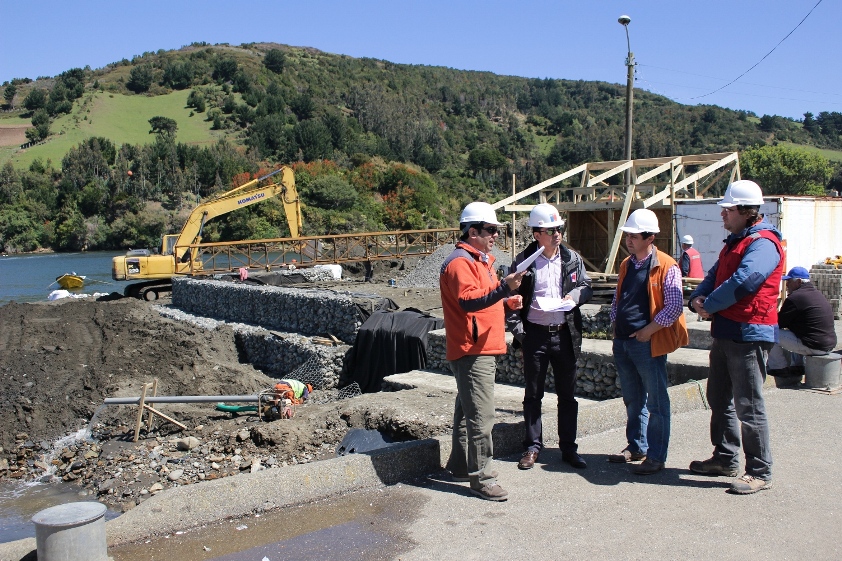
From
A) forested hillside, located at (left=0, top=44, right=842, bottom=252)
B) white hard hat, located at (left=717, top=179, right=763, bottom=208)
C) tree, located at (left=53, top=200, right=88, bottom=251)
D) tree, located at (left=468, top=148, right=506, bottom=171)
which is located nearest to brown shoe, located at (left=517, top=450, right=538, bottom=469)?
white hard hat, located at (left=717, top=179, right=763, bottom=208)

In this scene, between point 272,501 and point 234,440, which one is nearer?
point 272,501

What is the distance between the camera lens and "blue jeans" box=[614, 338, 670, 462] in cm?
495

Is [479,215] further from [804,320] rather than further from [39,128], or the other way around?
[39,128]

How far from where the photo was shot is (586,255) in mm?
20938

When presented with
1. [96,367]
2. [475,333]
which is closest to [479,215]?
[475,333]

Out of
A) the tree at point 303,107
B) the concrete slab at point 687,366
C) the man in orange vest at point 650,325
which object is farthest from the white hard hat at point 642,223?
the tree at point 303,107

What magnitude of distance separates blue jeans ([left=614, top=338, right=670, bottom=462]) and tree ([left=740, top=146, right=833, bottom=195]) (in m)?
70.1

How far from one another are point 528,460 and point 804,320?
12.5 ft

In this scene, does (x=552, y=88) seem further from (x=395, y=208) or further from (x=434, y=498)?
(x=434, y=498)

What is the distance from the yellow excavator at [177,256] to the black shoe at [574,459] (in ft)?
83.8

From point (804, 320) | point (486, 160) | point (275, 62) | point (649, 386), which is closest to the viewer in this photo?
point (649, 386)

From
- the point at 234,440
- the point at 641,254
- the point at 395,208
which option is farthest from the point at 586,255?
the point at 395,208

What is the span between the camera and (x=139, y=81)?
14075cm

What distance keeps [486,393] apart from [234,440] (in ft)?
19.5
